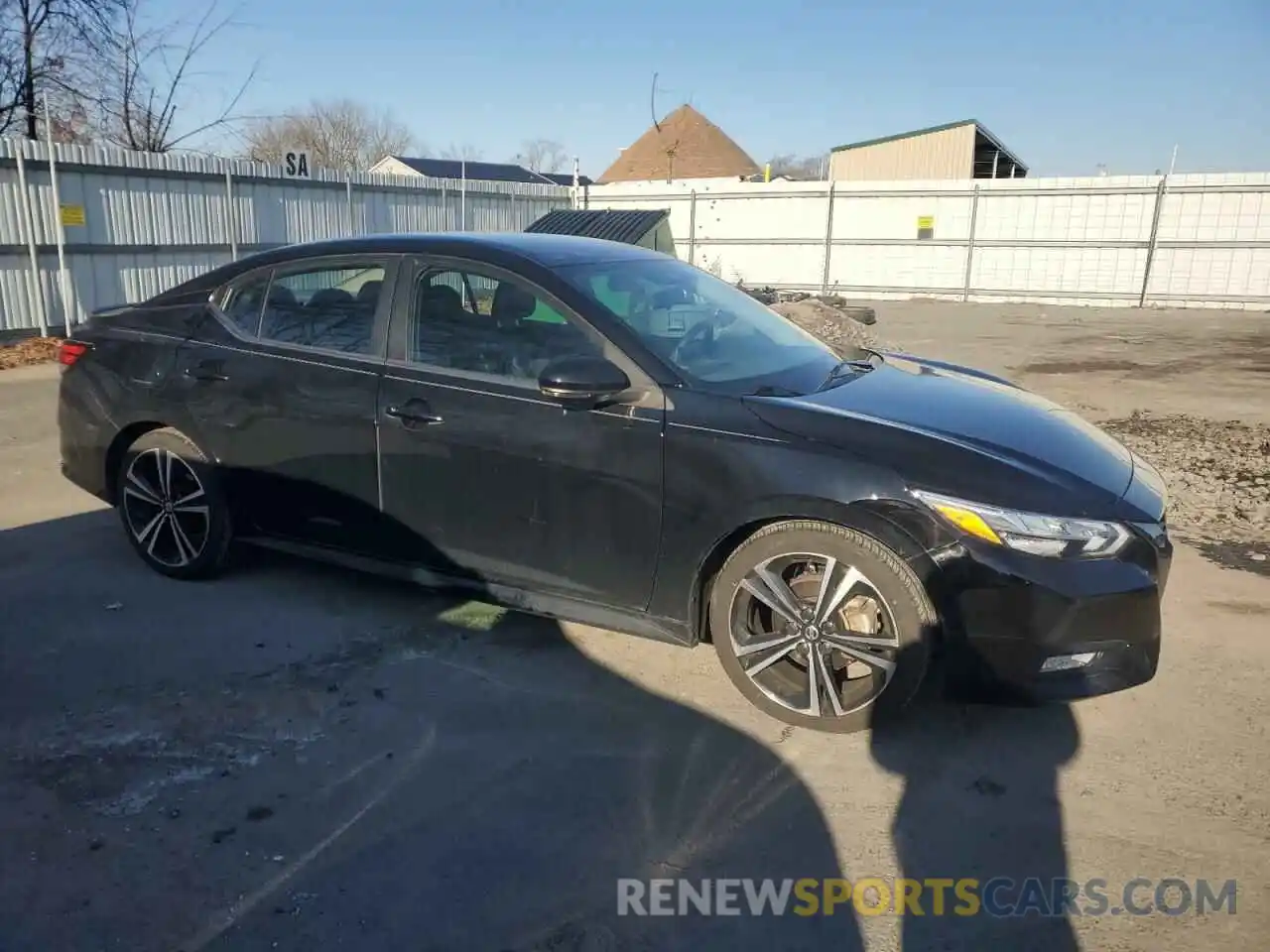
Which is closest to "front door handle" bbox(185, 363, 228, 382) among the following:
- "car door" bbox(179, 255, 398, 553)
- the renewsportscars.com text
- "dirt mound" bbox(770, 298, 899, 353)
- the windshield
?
"car door" bbox(179, 255, 398, 553)

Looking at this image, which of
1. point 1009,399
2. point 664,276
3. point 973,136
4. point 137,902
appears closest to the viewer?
point 137,902

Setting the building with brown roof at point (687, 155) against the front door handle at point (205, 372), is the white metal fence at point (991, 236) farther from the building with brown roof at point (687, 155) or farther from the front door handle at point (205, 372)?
the building with brown roof at point (687, 155)

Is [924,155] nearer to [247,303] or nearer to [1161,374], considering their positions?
[1161,374]

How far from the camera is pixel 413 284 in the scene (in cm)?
398

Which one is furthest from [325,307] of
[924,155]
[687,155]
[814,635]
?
[687,155]

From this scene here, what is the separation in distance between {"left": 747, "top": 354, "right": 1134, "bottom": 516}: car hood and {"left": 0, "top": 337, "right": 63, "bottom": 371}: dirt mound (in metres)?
10.7

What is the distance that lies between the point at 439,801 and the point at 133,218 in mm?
13506

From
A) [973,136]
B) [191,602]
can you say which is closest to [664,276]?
[191,602]

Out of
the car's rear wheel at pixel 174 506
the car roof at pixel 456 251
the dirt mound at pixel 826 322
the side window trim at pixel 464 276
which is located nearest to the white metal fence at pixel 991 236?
the dirt mound at pixel 826 322

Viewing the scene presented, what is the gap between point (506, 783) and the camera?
2988 mm

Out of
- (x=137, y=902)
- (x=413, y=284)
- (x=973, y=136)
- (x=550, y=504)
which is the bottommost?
(x=137, y=902)

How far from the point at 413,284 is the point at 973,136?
30.0m

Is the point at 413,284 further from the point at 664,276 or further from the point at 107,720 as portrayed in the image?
the point at 107,720

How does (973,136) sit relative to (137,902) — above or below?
above
